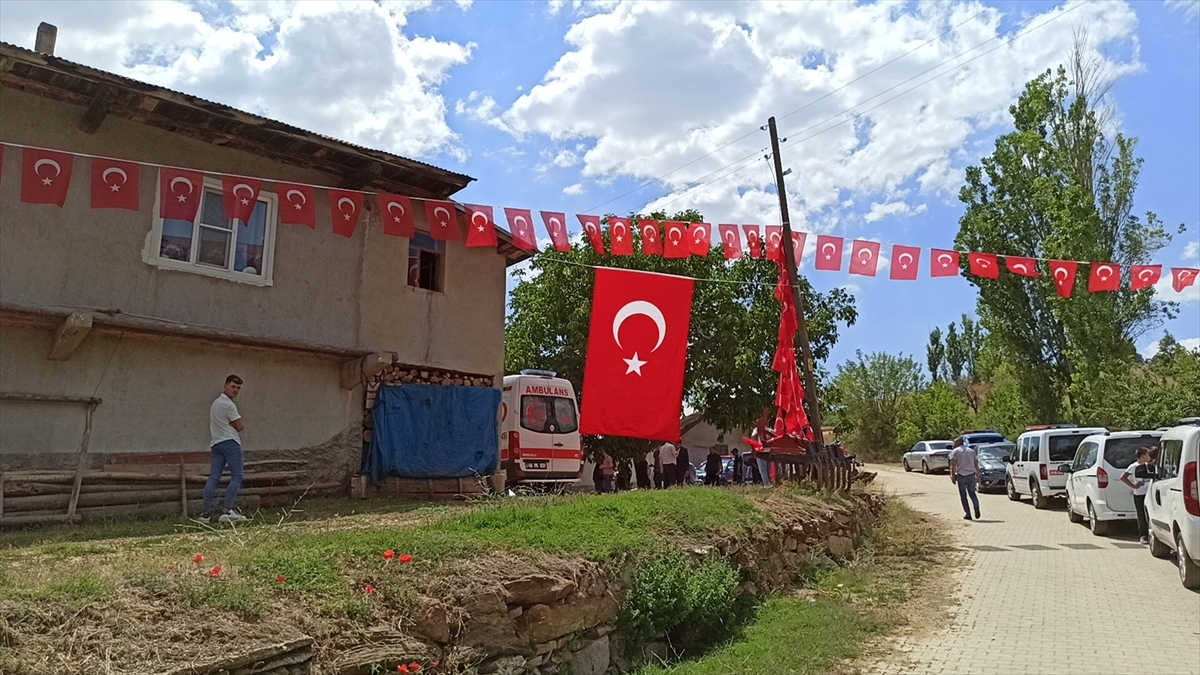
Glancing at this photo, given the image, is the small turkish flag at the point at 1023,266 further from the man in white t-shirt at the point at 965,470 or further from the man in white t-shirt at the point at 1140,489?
the man in white t-shirt at the point at 965,470

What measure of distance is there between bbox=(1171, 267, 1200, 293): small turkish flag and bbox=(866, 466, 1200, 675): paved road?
4385mm

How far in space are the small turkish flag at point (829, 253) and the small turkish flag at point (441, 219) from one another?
20.4 feet

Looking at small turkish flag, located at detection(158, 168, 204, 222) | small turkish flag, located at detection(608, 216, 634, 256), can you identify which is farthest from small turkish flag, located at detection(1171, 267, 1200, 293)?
small turkish flag, located at detection(158, 168, 204, 222)

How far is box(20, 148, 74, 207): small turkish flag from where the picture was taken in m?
9.09

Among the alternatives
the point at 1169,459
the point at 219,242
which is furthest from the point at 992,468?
the point at 219,242

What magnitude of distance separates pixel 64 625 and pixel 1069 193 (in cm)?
2852

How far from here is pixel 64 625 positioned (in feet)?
13.2

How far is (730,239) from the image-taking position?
13.4 m

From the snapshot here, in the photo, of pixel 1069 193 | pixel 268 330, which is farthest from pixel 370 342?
pixel 1069 193

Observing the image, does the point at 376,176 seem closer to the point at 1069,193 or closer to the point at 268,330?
the point at 268,330

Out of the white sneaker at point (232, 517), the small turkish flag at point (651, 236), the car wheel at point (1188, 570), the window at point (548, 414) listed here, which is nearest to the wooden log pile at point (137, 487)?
the white sneaker at point (232, 517)

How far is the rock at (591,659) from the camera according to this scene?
6.28 m

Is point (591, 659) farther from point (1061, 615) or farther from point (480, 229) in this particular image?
point (480, 229)

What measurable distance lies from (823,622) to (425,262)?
9.74 m
